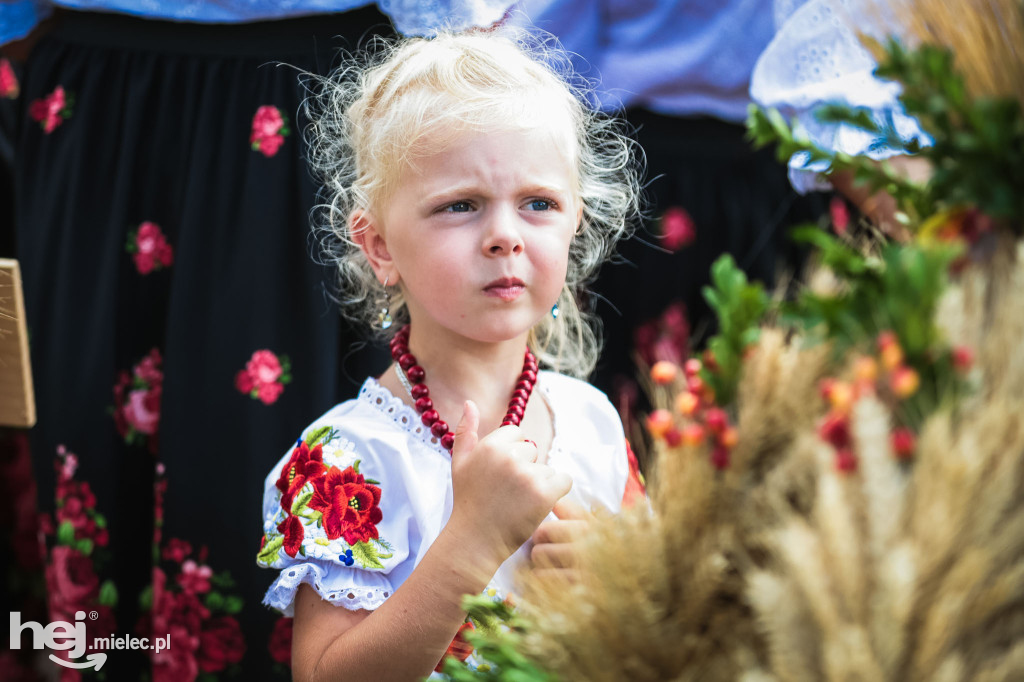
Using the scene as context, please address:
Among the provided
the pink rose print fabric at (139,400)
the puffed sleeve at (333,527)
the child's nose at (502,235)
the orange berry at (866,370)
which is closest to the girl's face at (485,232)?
the child's nose at (502,235)

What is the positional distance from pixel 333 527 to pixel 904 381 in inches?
30.0

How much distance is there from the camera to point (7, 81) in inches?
84.6

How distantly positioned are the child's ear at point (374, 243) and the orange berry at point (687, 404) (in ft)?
2.35

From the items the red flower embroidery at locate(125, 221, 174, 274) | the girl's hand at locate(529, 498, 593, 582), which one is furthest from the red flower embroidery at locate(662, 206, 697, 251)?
the red flower embroidery at locate(125, 221, 174, 274)

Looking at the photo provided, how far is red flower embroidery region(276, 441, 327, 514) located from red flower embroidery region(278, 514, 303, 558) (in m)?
0.02

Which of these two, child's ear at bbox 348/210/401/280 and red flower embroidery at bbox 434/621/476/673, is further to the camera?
child's ear at bbox 348/210/401/280

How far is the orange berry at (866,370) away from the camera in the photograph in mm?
437

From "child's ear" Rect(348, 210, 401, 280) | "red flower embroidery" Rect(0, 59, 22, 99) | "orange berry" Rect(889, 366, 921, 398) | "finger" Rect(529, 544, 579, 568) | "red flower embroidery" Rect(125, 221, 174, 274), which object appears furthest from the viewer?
"red flower embroidery" Rect(0, 59, 22, 99)

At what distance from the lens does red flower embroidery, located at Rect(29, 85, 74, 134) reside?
5.26ft

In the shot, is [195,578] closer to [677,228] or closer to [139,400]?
[139,400]

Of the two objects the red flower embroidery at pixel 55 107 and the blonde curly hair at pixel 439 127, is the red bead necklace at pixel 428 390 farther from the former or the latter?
the red flower embroidery at pixel 55 107

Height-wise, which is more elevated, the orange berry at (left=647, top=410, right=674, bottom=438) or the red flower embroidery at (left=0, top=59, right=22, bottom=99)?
the red flower embroidery at (left=0, top=59, right=22, bottom=99)
